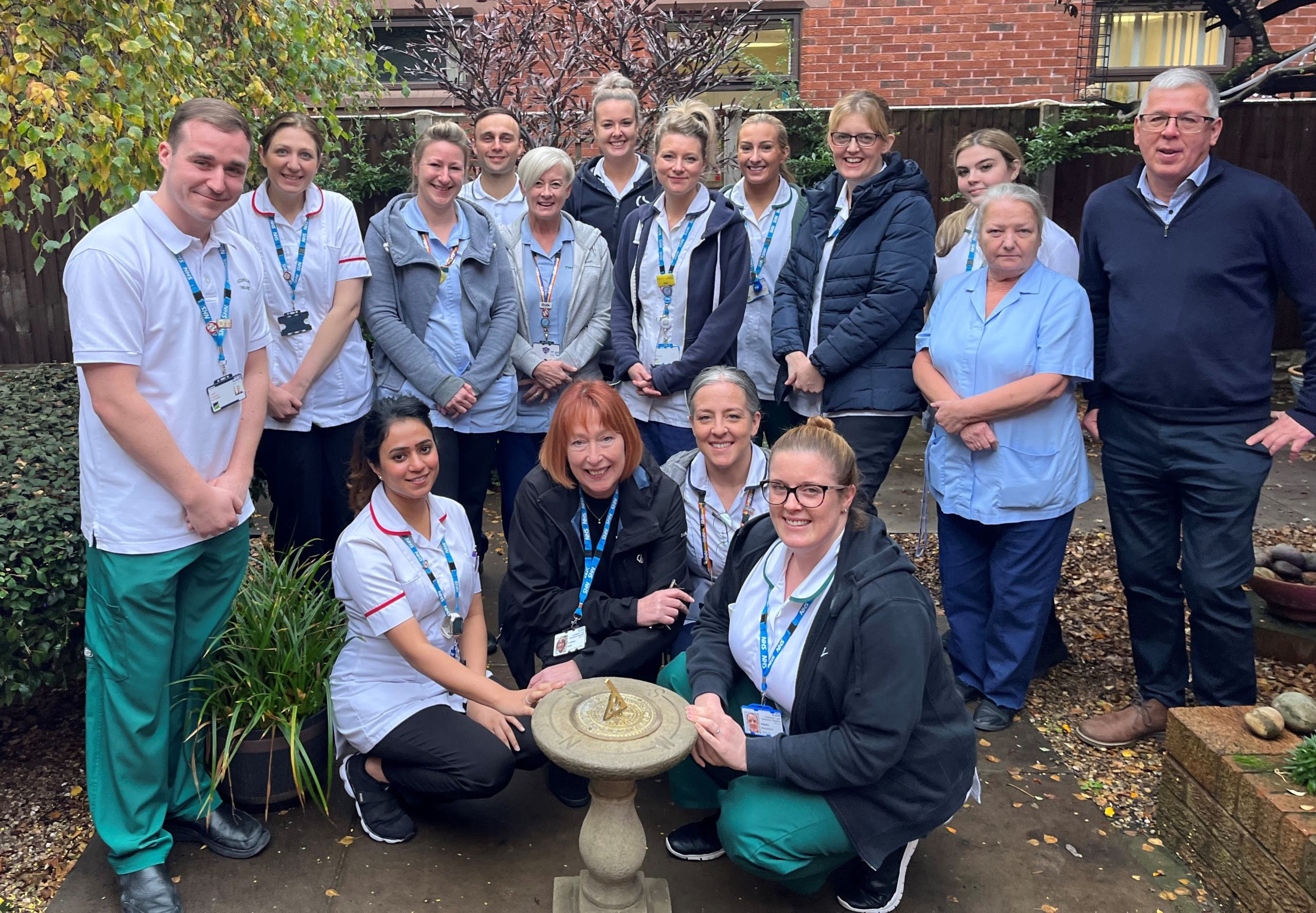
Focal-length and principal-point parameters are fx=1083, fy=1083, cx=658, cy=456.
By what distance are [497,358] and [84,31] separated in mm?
2113

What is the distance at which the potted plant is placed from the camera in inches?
127

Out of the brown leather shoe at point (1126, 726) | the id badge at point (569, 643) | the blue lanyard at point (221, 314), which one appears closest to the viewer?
the blue lanyard at point (221, 314)

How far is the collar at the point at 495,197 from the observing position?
4.57 m

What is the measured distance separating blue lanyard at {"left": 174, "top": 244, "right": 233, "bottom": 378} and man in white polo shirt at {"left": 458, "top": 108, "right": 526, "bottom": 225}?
5.31ft

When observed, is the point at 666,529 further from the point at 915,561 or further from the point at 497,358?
the point at 915,561

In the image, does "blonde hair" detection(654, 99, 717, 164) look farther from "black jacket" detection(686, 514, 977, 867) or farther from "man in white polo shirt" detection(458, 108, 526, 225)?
"black jacket" detection(686, 514, 977, 867)

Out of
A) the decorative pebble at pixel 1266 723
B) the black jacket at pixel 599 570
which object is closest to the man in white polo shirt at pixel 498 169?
the black jacket at pixel 599 570

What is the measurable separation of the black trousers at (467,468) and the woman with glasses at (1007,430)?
175cm

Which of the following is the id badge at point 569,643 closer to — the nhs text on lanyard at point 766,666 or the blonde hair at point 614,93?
the nhs text on lanyard at point 766,666

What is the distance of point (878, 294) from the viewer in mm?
4082

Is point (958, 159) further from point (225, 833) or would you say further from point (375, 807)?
point (225, 833)

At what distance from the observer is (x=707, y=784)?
323 centimetres

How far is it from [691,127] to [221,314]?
6.84ft

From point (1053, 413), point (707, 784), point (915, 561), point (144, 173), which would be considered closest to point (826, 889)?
point (707, 784)
